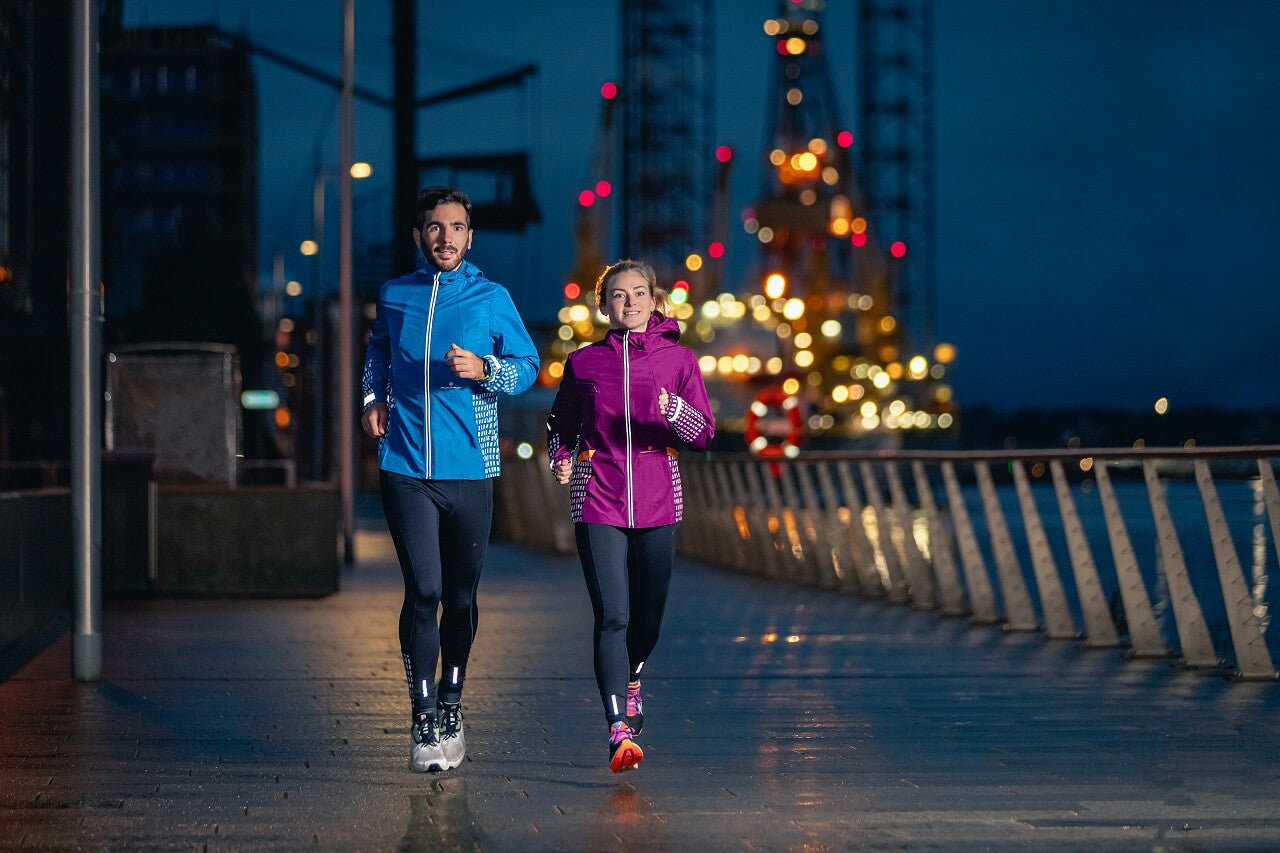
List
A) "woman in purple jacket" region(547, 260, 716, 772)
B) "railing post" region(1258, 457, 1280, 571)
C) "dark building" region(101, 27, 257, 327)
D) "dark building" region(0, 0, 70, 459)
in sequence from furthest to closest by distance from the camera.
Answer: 1. "dark building" region(101, 27, 257, 327)
2. "dark building" region(0, 0, 70, 459)
3. "railing post" region(1258, 457, 1280, 571)
4. "woman in purple jacket" region(547, 260, 716, 772)

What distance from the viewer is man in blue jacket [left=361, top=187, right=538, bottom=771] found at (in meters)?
7.11

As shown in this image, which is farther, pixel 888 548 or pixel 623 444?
pixel 888 548

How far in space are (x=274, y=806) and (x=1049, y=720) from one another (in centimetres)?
361

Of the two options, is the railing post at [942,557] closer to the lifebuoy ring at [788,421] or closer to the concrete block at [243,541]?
the concrete block at [243,541]

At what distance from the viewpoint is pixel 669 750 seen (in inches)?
311

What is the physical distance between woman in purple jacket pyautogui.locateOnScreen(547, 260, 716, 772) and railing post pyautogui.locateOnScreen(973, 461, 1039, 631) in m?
6.50

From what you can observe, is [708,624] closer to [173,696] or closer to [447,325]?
[173,696]

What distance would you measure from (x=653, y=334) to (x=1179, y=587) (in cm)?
489

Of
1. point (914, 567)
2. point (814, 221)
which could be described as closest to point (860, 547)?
point (914, 567)

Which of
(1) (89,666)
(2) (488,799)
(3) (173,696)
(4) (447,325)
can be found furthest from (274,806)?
(1) (89,666)

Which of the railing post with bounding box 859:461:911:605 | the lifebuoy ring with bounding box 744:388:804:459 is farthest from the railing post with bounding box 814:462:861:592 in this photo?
the lifebuoy ring with bounding box 744:388:804:459

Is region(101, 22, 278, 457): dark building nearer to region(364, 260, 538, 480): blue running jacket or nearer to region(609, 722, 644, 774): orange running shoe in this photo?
region(364, 260, 538, 480): blue running jacket

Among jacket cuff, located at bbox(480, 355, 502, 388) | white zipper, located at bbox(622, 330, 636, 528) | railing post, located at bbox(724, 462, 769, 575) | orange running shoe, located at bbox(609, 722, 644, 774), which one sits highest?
jacket cuff, located at bbox(480, 355, 502, 388)

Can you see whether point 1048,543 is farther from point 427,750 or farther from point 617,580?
point 427,750
